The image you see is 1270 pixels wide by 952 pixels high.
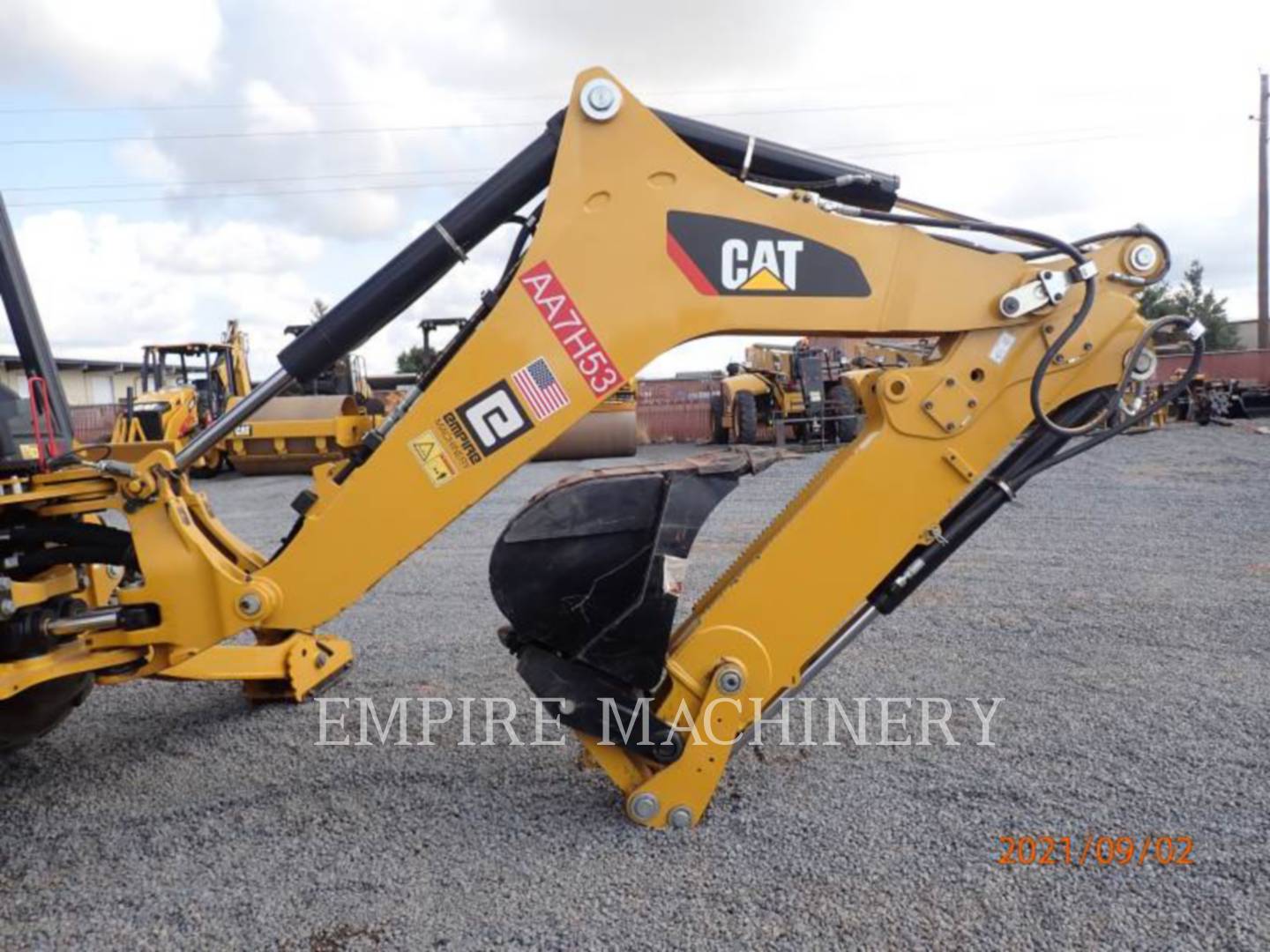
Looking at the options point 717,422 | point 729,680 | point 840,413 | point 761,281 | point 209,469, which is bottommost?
point 209,469

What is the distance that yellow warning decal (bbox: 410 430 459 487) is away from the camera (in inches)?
109

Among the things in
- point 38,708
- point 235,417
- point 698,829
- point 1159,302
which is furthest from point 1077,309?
point 1159,302

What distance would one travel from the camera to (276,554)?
9.76 ft

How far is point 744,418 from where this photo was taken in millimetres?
18234

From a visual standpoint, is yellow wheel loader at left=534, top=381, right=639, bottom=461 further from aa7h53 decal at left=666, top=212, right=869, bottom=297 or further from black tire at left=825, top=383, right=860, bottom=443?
aa7h53 decal at left=666, top=212, right=869, bottom=297

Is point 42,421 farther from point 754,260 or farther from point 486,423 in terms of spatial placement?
point 754,260

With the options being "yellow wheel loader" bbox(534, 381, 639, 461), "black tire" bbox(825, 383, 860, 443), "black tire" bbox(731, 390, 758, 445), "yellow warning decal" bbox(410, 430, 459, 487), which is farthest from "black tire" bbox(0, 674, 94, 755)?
"black tire" bbox(825, 383, 860, 443)

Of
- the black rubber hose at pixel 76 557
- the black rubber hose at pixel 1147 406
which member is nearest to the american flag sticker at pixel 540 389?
the black rubber hose at pixel 1147 406

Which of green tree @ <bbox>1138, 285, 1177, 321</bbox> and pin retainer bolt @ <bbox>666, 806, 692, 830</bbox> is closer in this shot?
pin retainer bolt @ <bbox>666, 806, 692, 830</bbox>

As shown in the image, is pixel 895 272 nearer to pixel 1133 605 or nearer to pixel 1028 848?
pixel 1028 848

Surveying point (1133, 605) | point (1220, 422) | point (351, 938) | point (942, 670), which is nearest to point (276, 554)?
point (351, 938)

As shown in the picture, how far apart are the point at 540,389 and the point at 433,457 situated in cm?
40

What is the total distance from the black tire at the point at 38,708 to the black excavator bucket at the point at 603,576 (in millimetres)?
1955

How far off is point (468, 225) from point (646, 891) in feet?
7.19
